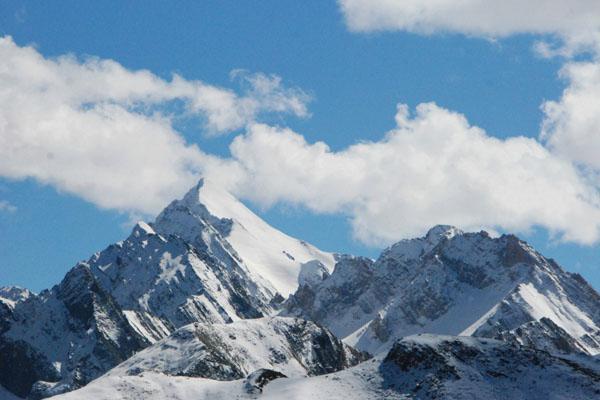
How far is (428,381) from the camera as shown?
15225 cm

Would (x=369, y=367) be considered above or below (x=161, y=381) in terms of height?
below

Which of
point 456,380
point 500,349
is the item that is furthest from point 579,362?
point 456,380

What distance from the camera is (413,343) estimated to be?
161 m

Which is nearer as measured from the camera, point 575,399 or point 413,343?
point 575,399

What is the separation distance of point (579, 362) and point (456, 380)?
21718 mm

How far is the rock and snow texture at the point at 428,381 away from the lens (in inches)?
5906

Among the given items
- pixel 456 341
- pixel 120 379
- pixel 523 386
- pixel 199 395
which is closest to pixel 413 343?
pixel 456 341

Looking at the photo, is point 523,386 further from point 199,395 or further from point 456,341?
point 199,395

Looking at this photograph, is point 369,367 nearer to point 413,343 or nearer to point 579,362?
point 413,343

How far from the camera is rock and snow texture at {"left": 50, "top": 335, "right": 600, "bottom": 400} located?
5906 inches

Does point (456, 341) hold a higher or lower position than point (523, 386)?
higher

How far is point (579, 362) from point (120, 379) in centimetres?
6475

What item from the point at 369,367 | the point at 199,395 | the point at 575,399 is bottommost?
the point at 575,399

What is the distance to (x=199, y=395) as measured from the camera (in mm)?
158125
